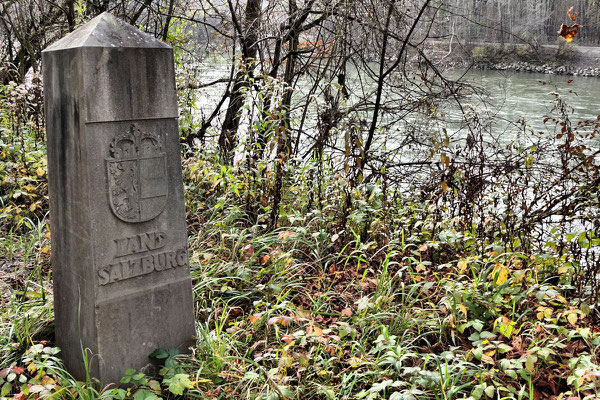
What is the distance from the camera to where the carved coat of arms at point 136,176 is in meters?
2.79

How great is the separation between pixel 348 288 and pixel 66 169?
6.42ft

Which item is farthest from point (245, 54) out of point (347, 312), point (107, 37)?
point (347, 312)

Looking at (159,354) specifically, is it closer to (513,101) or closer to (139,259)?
(139,259)

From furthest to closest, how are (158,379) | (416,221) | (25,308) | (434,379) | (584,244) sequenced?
(416,221)
(584,244)
(25,308)
(158,379)
(434,379)

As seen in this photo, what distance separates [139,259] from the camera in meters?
2.96

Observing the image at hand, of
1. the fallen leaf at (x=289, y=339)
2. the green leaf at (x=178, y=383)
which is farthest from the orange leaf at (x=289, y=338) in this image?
the green leaf at (x=178, y=383)

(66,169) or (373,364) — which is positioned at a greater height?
(66,169)

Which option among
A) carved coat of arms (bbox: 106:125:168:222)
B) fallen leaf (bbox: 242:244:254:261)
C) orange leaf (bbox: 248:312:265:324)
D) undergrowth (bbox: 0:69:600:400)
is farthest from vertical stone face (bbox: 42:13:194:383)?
fallen leaf (bbox: 242:244:254:261)

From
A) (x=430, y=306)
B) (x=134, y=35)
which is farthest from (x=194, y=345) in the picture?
(x=134, y=35)

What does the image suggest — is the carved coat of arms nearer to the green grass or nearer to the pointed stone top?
the pointed stone top

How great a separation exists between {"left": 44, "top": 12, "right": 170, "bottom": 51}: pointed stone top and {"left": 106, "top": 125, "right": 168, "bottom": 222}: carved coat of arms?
413 millimetres

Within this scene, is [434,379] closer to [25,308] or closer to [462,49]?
[25,308]

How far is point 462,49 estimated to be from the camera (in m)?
6.30

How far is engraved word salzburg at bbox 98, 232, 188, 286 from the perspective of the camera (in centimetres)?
285
